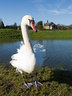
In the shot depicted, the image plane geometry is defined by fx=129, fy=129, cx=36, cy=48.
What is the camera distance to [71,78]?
4.69m

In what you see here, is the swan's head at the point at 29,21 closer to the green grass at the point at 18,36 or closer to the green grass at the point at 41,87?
the green grass at the point at 41,87

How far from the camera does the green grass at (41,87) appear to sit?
361cm

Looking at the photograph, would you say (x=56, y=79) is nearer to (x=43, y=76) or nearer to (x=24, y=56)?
(x=43, y=76)

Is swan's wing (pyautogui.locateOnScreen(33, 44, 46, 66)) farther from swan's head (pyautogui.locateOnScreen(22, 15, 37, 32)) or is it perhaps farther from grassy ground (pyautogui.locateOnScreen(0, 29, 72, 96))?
swan's head (pyautogui.locateOnScreen(22, 15, 37, 32))

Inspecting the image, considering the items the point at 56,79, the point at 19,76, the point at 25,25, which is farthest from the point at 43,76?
the point at 25,25

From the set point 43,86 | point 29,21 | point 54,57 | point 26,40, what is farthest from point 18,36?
point 29,21

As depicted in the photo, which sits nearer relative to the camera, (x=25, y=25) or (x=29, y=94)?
(x=29, y=94)

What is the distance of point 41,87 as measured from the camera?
3.94 metres

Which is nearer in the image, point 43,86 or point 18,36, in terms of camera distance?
point 43,86

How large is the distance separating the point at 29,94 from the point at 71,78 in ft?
6.07

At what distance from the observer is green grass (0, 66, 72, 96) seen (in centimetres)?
361

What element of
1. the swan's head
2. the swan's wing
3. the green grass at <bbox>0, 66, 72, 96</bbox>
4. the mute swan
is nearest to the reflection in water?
the green grass at <bbox>0, 66, 72, 96</bbox>

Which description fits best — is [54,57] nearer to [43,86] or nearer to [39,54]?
[39,54]

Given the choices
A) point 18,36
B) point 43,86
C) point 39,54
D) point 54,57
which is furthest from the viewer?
point 18,36
